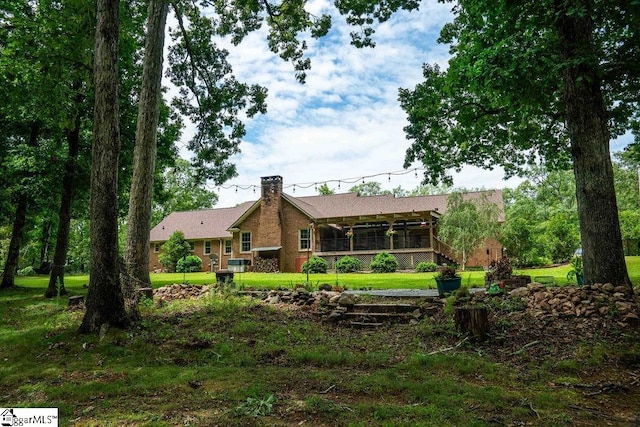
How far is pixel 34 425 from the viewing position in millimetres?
3520

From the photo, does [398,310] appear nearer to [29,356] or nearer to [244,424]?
[244,424]

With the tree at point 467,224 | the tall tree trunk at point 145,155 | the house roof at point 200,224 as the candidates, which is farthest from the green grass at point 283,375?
the house roof at point 200,224

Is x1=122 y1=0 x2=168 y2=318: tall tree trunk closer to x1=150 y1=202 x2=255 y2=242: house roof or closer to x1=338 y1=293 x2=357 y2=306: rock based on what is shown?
x1=338 y1=293 x2=357 y2=306: rock

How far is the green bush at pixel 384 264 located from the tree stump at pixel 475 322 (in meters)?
18.3

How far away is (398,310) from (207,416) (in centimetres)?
507

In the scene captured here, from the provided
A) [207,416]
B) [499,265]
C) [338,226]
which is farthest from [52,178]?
[338,226]

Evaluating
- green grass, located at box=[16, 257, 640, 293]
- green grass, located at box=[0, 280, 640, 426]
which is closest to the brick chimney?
green grass, located at box=[16, 257, 640, 293]

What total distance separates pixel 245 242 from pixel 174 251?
216 inches

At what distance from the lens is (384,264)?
79.1ft

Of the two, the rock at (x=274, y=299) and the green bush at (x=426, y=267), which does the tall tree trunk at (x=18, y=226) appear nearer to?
the rock at (x=274, y=299)

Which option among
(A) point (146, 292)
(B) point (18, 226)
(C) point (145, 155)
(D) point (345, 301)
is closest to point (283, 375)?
(D) point (345, 301)

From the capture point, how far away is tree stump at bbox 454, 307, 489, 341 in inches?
225

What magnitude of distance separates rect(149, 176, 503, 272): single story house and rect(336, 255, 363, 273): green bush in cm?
182

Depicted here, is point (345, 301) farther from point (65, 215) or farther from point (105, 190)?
point (65, 215)
